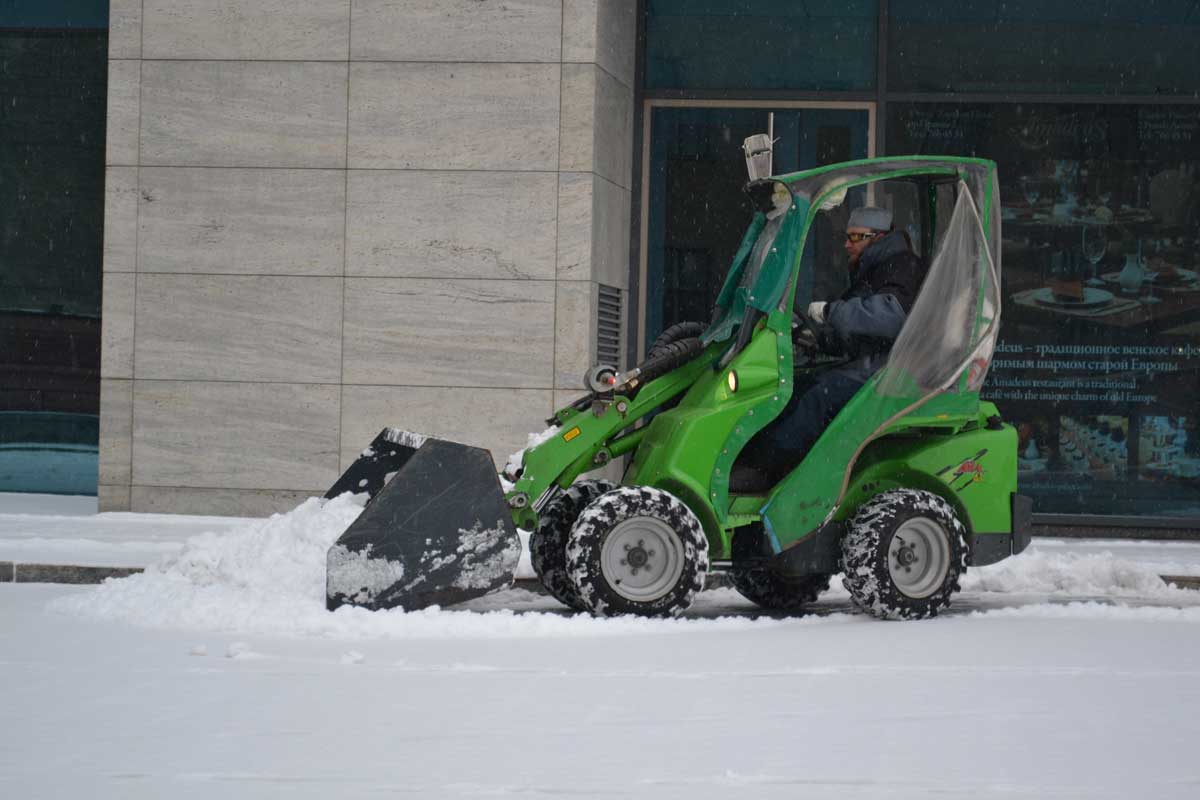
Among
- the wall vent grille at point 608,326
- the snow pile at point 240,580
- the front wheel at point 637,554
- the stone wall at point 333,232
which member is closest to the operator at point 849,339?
the front wheel at point 637,554

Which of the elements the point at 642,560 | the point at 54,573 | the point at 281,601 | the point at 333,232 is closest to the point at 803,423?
the point at 642,560

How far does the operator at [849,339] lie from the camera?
8508 mm

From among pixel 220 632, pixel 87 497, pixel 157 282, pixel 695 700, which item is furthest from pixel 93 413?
pixel 695 700

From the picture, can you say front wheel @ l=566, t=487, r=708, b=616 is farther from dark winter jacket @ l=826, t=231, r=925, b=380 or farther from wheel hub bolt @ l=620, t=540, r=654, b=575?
dark winter jacket @ l=826, t=231, r=925, b=380

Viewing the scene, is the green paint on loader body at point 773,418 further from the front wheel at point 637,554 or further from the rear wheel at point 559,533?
the front wheel at point 637,554

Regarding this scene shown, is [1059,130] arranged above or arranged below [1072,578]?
above

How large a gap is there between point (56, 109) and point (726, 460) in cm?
899

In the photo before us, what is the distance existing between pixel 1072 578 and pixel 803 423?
8.31 feet

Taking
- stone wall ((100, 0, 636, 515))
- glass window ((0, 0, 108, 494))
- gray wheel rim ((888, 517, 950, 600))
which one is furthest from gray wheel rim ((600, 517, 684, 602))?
glass window ((0, 0, 108, 494))

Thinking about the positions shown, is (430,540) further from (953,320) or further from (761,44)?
(761,44)

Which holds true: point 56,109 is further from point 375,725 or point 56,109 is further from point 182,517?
point 375,725

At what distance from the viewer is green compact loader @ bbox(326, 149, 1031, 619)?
7836 millimetres

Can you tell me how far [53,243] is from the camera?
15258 millimetres

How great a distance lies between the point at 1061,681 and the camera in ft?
21.6
